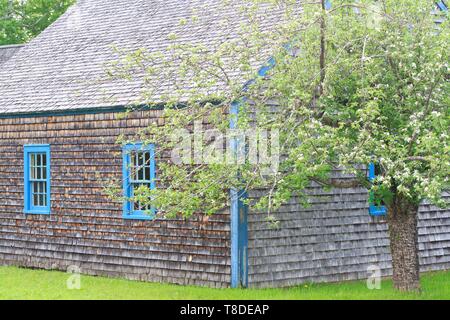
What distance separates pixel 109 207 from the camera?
712 inches

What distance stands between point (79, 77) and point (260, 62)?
568 centimetres

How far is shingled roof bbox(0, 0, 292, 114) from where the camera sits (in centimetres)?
1853

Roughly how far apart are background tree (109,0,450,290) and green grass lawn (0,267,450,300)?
100cm

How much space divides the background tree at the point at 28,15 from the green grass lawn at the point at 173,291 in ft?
84.1

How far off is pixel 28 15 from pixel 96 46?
2296 centimetres

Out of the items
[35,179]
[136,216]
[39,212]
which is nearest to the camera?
[136,216]

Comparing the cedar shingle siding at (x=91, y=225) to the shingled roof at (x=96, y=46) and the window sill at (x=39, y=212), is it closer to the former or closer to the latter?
the window sill at (x=39, y=212)

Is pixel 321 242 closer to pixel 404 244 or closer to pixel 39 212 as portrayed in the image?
pixel 404 244

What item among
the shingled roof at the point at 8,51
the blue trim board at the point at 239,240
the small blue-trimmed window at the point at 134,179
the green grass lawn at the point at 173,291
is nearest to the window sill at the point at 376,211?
the green grass lawn at the point at 173,291

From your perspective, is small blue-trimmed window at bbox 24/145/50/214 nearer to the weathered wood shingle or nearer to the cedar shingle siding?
the cedar shingle siding

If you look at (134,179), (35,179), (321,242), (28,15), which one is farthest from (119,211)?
(28,15)

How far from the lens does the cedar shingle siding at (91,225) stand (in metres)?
16.4

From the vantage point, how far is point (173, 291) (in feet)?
50.8

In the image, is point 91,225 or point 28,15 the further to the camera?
point 28,15
